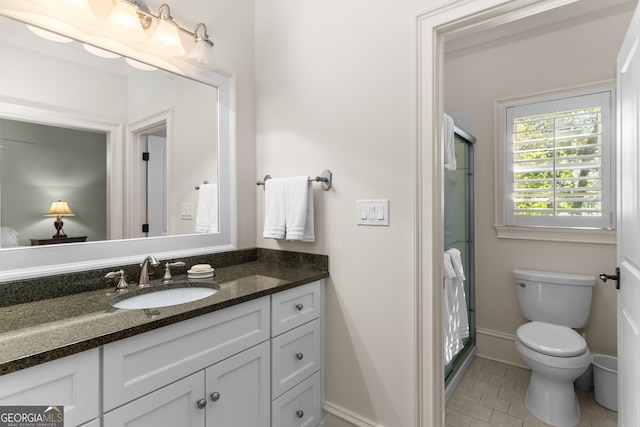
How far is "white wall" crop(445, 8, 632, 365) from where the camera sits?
216 cm

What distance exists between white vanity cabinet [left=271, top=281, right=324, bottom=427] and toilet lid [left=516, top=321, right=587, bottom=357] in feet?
4.09

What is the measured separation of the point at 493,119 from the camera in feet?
8.34

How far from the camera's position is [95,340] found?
0.84 meters

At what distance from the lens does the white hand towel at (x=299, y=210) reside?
1653 millimetres

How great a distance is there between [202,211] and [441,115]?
4.17 ft

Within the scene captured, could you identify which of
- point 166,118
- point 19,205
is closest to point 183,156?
point 166,118

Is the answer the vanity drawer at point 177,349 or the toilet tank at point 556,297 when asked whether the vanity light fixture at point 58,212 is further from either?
the toilet tank at point 556,297

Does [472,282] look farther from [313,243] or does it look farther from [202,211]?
[202,211]

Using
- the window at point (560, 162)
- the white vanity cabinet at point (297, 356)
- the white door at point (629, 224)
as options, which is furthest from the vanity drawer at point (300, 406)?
the window at point (560, 162)

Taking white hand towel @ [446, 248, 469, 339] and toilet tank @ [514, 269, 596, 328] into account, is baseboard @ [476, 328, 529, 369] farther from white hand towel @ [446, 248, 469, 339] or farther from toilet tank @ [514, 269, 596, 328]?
white hand towel @ [446, 248, 469, 339]

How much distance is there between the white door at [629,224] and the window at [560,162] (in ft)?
3.18

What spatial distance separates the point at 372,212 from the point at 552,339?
1.39m

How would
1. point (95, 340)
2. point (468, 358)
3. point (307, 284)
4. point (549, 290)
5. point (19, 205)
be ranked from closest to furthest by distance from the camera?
1. point (95, 340)
2. point (19, 205)
3. point (307, 284)
4. point (549, 290)
5. point (468, 358)

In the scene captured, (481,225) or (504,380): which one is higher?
(481,225)
